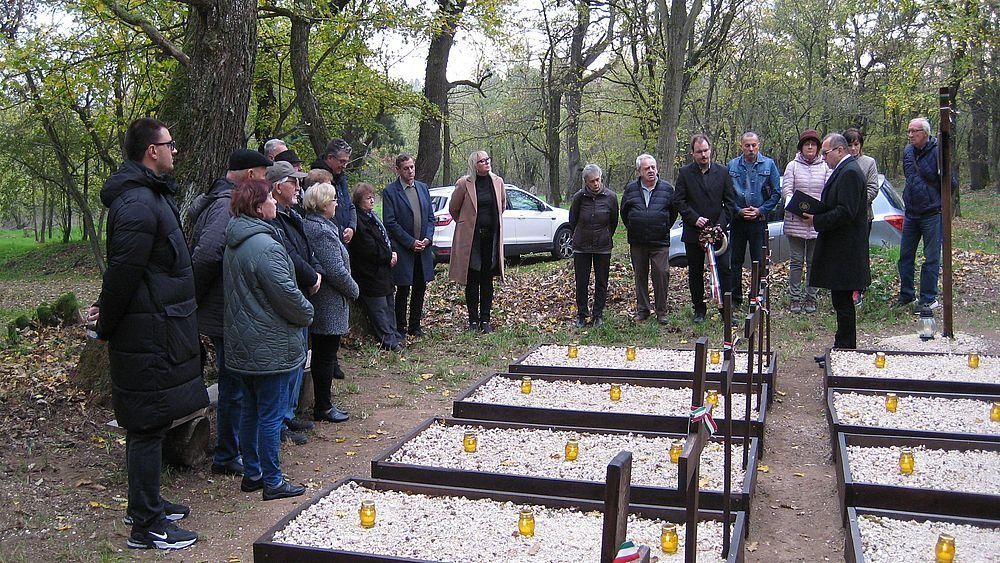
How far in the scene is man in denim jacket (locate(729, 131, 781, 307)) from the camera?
9.30 m

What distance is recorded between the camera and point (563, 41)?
79.3ft

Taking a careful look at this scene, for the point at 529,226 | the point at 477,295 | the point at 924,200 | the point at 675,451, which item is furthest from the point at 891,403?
the point at 529,226

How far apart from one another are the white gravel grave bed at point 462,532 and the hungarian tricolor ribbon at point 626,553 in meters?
1.52

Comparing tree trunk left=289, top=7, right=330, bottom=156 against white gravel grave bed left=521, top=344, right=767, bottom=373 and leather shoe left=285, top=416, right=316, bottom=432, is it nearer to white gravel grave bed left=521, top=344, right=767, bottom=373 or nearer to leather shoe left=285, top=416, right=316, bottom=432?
white gravel grave bed left=521, top=344, right=767, bottom=373

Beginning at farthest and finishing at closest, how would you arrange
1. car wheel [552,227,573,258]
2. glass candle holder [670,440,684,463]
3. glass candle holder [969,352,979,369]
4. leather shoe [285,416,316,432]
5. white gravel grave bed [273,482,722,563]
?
car wheel [552,227,573,258] → glass candle holder [969,352,979,369] → leather shoe [285,416,316,432] → glass candle holder [670,440,684,463] → white gravel grave bed [273,482,722,563]

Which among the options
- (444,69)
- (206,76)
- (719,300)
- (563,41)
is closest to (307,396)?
(206,76)

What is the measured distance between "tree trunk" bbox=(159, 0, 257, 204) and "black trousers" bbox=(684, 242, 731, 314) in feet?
15.8

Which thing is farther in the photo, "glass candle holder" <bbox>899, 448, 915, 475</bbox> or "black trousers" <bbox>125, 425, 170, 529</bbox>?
"glass candle holder" <bbox>899, 448, 915, 475</bbox>

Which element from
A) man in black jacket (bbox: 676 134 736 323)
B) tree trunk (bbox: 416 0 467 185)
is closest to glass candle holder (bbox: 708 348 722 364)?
man in black jacket (bbox: 676 134 736 323)

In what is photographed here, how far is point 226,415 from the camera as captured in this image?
5.12 meters

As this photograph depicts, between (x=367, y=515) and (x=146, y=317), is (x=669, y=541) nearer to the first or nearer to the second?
(x=367, y=515)

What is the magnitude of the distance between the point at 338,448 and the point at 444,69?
12.2m

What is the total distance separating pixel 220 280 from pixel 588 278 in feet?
16.8

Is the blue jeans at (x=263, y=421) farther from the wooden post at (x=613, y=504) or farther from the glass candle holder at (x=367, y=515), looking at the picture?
the wooden post at (x=613, y=504)
